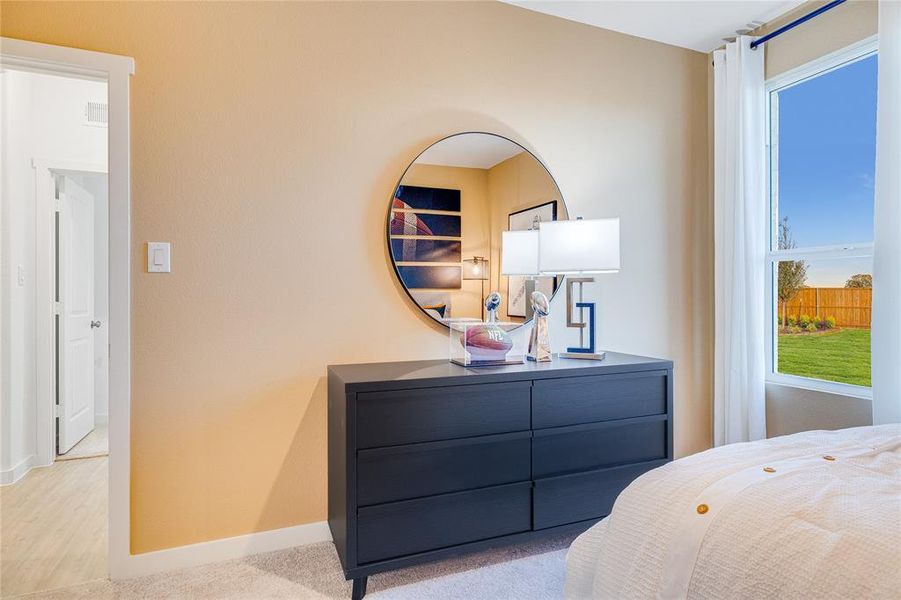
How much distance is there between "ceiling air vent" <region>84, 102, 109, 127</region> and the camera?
347 centimetres

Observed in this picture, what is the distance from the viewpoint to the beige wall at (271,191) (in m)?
2.05

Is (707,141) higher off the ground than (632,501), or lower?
higher

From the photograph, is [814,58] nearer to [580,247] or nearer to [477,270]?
[580,247]

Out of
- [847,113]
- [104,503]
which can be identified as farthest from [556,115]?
[104,503]

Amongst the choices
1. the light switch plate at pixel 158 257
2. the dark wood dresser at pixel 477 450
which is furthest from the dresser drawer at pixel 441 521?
the light switch plate at pixel 158 257

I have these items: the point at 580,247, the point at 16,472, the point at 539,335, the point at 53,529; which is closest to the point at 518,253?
the point at 580,247

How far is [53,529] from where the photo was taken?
2.40m

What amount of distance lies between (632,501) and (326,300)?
5.08ft

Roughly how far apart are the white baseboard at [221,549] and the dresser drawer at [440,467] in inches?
24.5

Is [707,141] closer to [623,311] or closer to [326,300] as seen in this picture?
[623,311]

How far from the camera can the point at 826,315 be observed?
8.95ft

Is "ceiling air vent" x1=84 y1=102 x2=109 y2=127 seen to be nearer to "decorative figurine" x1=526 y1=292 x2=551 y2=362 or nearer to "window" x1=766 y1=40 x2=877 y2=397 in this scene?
"decorative figurine" x1=526 y1=292 x2=551 y2=362

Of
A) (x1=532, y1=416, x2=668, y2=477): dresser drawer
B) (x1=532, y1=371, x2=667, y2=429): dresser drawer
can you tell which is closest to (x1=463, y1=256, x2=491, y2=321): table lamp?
(x1=532, y1=371, x2=667, y2=429): dresser drawer

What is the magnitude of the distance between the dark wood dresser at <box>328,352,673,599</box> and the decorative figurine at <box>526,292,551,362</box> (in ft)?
0.39
